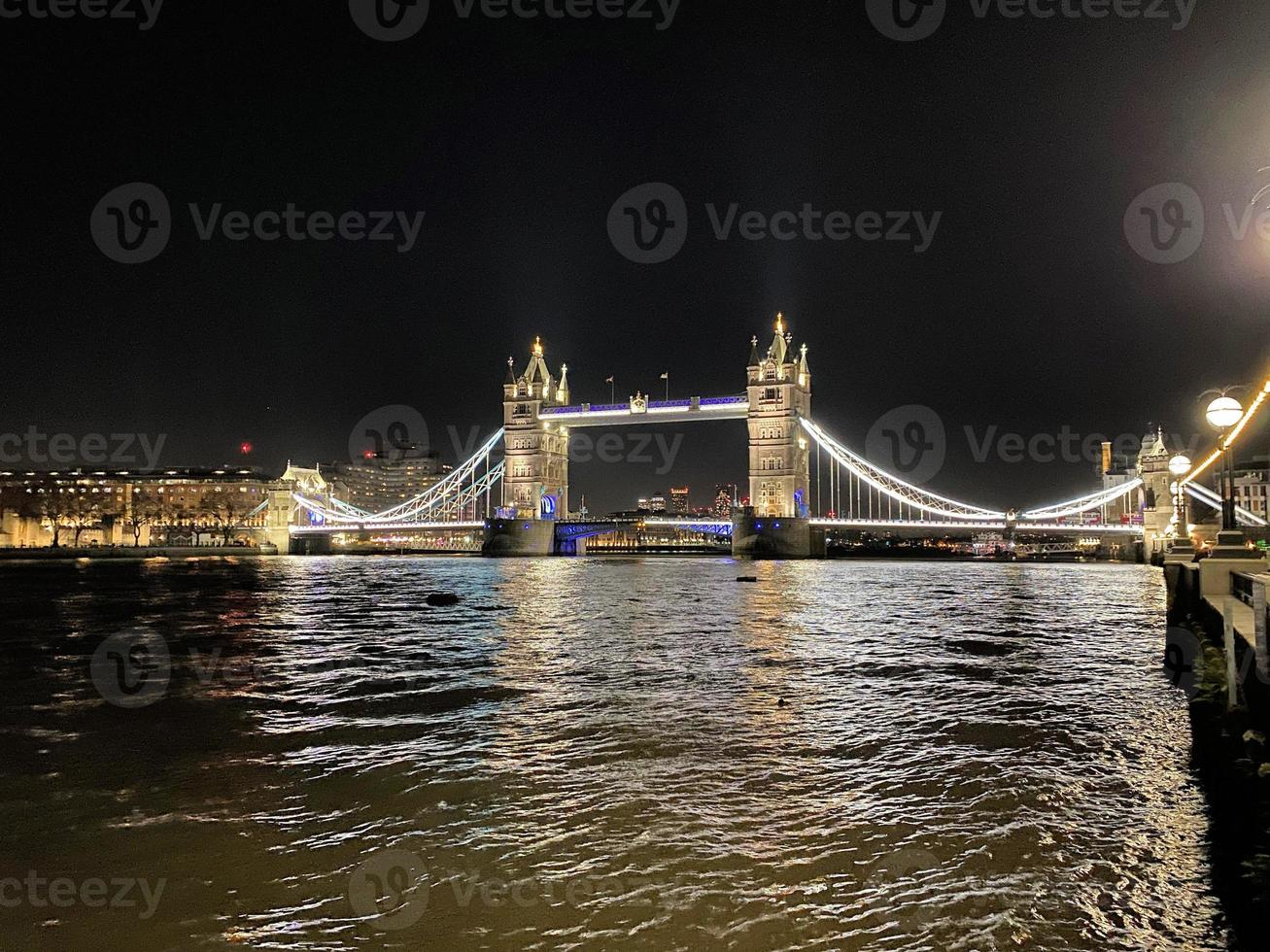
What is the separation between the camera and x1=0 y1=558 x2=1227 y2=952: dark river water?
521 centimetres

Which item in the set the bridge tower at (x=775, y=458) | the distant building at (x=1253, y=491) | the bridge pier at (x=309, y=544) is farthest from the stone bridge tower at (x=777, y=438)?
the bridge pier at (x=309, y=544)

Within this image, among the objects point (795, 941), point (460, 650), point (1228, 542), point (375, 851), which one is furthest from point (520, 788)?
point (1228, 542)

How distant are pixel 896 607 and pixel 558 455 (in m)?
81.5

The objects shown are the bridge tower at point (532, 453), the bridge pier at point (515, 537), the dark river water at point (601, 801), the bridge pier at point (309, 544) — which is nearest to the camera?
the dark river water at point (601, 801)

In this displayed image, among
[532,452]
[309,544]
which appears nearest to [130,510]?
[309,544]

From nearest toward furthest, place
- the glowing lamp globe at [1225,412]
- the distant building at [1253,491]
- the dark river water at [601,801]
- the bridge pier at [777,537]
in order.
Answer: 1. the dark river water at [601,801]
2. the glowing lamp globe at [1225,412]
3. the bridge pier at [777,537]
4. the distant building at [1253,491]

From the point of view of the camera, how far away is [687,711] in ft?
36.6

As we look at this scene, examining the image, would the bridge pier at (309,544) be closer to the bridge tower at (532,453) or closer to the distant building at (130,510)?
the distant building at (130,510)

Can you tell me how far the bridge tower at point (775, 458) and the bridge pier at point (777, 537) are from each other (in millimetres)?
83

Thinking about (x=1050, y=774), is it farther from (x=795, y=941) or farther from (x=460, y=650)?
(x=460, y=650)

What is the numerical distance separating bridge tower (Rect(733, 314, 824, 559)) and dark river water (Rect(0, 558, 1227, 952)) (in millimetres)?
70214

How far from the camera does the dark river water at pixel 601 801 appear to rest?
17.1 feet

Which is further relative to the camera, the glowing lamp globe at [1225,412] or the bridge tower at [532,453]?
the bridge tower at [532,453]

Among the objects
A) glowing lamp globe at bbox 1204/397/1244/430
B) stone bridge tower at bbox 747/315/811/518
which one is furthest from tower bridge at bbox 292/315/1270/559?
glowing lamp globe at bbox 1204/397/1244/430
